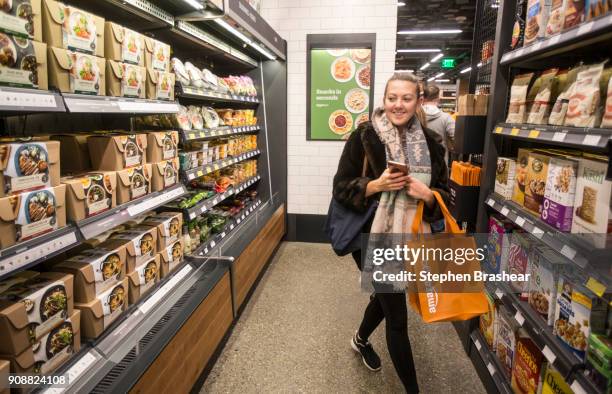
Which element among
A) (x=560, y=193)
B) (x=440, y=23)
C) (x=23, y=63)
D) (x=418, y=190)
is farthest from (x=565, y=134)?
(x=440, y=23)

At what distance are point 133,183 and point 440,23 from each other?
11.3 metres

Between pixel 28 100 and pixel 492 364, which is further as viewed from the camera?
pixel 492 364

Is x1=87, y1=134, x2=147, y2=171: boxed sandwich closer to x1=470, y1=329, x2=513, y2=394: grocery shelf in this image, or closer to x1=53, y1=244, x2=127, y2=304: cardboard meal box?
x1=53, y1=244, x2=127, y2=304: cardboard meal box

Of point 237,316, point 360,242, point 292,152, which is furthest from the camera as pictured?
point 292,152

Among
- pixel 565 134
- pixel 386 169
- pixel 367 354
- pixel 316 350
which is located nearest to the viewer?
pixel 565 134

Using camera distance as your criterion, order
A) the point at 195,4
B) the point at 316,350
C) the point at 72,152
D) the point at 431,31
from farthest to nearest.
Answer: the point at 431,31
the point at 316,350
the point at 195,4
the point at 72,152

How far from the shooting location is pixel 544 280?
1.82 m

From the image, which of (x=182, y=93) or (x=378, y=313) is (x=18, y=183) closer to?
(x=182, y=93)

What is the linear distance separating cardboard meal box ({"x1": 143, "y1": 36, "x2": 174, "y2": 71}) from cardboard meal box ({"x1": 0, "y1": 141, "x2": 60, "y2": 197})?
2.71ft

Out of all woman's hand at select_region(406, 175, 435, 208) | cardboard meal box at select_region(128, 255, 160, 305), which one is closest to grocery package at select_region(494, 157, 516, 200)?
woman's hand at select_region(406, 175, 435, 208)

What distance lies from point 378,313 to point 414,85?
4.55 ft

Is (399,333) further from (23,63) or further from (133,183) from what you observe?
(23,63)

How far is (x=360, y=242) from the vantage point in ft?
6.41

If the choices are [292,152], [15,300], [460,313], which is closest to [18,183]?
[15,300]
